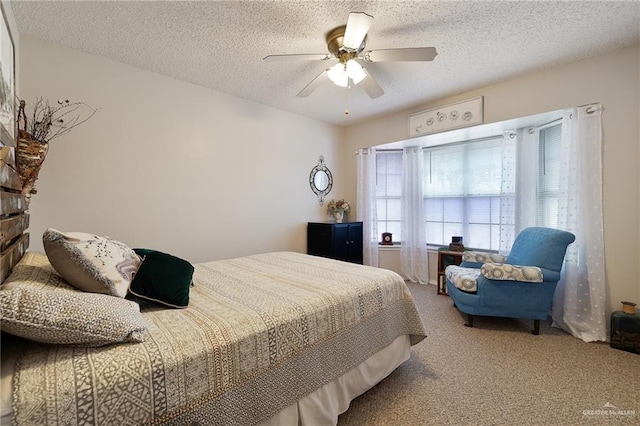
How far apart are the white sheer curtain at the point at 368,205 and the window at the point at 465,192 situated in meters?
0.85

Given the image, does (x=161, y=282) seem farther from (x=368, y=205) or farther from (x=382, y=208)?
(x=382, y=208)

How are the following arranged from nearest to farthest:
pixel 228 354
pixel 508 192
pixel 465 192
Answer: pixel 228 354, pixel 508 192, pixel 465 192

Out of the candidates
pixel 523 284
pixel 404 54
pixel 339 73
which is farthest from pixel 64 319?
pixel 523 284

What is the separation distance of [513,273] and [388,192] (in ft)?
7.67

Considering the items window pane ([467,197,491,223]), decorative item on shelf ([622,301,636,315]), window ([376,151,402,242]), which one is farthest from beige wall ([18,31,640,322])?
window pane ([467,197,491,223])

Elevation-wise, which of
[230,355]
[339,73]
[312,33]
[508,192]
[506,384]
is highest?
[312,33]

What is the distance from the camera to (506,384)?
180 centimetres

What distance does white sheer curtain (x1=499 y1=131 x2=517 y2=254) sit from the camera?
3307 mm

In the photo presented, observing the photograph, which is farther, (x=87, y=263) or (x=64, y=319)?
(x=87, y=263)

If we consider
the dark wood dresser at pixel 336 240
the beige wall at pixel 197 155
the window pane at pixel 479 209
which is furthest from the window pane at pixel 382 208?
the beige wall at pixel 197 155

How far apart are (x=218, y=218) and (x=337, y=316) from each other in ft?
7.31

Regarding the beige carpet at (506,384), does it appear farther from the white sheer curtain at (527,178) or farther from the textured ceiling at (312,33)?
the textured ceiling at (312,33)

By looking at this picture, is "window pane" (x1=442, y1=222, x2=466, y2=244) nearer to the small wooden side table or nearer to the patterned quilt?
the small wooden side table

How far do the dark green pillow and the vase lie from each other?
3.48 feet
